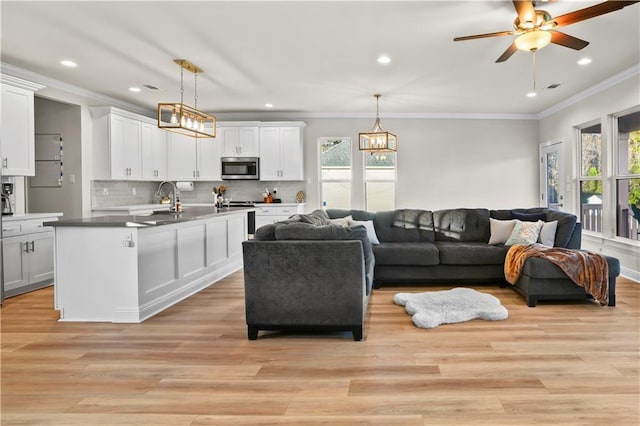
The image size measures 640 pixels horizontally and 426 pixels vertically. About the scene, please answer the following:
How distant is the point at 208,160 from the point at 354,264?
5.57 meters

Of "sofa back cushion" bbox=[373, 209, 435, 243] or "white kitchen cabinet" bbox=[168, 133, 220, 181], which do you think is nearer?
"sofa back cushion" bbox=[373, 209, 435, 243]

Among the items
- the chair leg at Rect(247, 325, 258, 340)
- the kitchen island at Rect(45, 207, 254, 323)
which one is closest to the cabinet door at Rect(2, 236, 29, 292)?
the kitchen island at Rect(45, 207, 254, 323)

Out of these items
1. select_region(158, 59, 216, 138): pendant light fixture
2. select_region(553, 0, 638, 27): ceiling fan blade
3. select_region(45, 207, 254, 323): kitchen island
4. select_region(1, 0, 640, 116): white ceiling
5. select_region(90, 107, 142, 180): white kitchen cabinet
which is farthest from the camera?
select_region(90, 107, 142, 180): white kitchen cabinet

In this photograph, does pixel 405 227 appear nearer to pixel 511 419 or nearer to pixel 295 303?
pixel 295 303

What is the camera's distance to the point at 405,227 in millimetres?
5688

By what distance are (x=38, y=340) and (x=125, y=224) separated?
1.10 m

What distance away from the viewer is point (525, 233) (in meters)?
5.13

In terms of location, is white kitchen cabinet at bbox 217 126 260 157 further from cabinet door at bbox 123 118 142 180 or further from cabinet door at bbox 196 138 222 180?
cabinet door at bbox 123 118 142 180

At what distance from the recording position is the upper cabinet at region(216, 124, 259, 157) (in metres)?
7.90

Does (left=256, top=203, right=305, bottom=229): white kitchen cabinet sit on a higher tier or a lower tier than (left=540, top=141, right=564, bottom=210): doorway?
lower

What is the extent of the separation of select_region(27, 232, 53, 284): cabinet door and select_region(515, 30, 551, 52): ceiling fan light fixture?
5.43 metres

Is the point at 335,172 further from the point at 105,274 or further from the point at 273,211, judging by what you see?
the point at 105,274

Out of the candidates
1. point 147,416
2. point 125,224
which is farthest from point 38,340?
point 147,416

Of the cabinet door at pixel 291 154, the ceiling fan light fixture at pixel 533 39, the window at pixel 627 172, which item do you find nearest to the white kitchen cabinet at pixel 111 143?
the cabinet door at pixel 291 154
